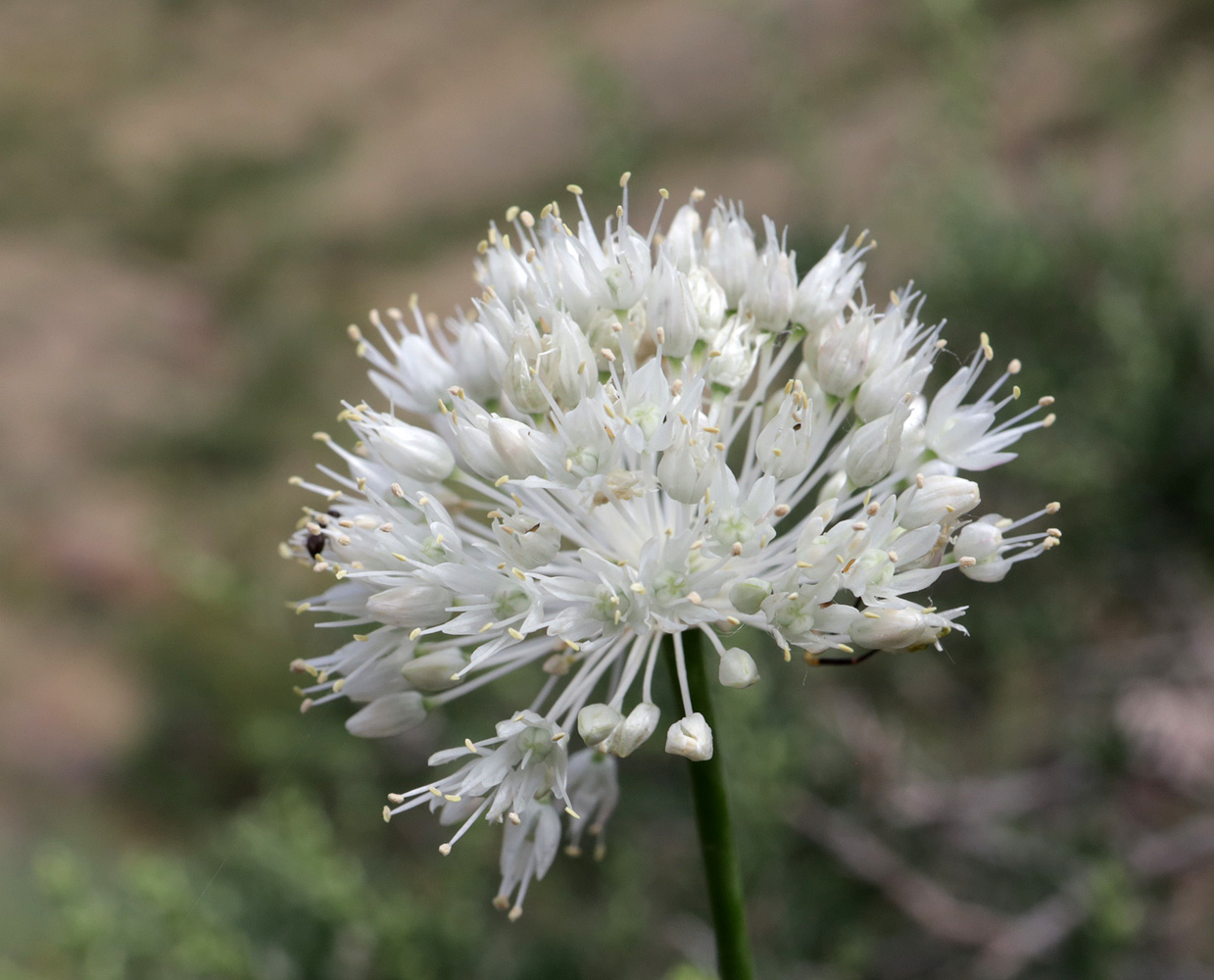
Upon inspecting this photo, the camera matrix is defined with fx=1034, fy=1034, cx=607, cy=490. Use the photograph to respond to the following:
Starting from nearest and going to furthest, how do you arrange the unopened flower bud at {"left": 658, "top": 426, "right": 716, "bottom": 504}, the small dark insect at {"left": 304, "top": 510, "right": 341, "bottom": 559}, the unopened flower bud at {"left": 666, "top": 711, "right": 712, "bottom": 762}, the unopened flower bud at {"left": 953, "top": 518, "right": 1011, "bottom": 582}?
the unopened flower bud at {"left": 666, "top": 711, "right": 712, "bottom": 762} → the unopened flower bud at {"left": 658, "top": 426, "right": 716, "bottom": 504} → the unopened flower bud at {"left": 953, "top": 518, "right": 1011, "bottom": 582} → the small dark insect at {"left": 304, "top": 510, "right": 341, "bottom": 559}

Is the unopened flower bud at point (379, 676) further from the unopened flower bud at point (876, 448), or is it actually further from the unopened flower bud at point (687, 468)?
the unopened flower bud at point (876, 448)

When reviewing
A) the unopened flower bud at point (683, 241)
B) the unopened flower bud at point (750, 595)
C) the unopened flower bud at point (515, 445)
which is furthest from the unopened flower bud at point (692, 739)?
the unopened flower bud at point (683, 241)

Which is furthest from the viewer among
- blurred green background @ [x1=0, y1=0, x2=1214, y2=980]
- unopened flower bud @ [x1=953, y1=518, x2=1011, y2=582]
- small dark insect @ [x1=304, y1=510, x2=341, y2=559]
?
blurred green background @ [x1=0, y1=0, x2=1214, y2=980]

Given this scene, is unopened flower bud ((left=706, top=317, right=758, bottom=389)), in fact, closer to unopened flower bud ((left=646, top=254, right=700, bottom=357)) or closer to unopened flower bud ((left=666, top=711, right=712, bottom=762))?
unopened flower bud ((left=646, top=254, right=700, bottom=357))

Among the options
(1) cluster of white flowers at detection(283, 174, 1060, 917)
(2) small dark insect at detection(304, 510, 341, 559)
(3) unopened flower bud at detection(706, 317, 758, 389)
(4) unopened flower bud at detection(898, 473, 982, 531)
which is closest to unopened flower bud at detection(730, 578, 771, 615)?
(1) cluster of white flowers at detection(283, 174, 1060, 917)

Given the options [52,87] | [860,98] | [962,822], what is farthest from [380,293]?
[962,822]

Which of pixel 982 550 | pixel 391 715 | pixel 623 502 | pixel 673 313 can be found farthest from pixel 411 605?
pixel 982 550
